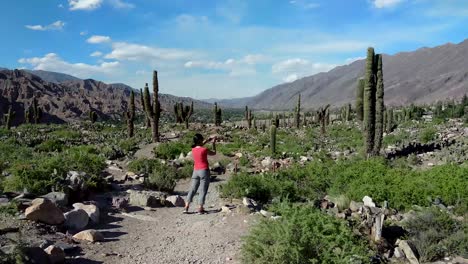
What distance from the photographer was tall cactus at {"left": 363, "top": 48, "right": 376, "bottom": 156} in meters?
21.7

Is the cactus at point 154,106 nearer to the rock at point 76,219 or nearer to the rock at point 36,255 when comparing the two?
the rock at point 76,219

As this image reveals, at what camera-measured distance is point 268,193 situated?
11.4m

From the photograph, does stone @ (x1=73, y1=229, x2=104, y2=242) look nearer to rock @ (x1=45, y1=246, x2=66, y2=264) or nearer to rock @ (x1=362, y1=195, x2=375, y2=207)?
rock @ (x1=45, y1=246, x2=66, y2=264)

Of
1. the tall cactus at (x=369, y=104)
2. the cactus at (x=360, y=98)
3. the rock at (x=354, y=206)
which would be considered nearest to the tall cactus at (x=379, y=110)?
the tall cactus at (x=369, y=104)

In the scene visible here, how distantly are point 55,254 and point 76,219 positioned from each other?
6.74 ft

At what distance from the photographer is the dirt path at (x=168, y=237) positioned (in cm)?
672

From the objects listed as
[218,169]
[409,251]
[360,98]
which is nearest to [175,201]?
[409,251]

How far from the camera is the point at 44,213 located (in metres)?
7.70

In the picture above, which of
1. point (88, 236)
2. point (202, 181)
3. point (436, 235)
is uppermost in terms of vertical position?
point (202, 181)

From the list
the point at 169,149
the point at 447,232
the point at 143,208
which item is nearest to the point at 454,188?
the point at 447,232

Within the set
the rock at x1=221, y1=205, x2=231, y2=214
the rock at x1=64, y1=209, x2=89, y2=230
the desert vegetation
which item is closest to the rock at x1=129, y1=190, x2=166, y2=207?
the desert vegetation

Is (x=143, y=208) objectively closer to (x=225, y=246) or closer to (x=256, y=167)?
(x=225, y=246)

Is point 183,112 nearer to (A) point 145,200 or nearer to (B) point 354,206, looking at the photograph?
(A) point 145,200

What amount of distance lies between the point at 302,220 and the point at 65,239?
3.98 metres
